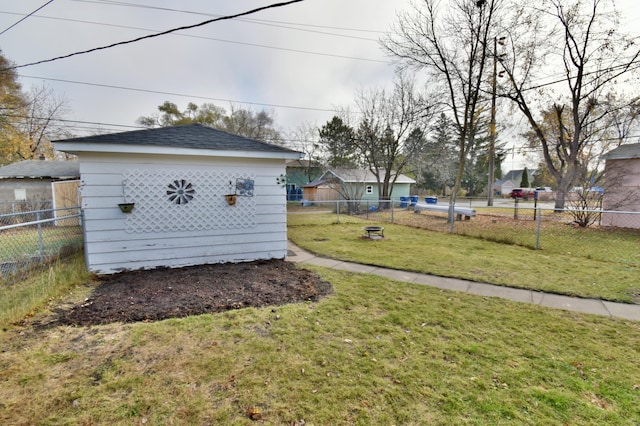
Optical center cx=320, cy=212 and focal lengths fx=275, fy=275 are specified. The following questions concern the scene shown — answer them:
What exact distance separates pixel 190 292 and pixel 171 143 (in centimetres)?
284

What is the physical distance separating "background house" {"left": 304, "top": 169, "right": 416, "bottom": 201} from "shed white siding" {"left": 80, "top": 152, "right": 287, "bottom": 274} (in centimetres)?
1680

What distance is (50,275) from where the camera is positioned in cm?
427

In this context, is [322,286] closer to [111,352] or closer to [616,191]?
[111,352]

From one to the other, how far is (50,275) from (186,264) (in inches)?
78.1

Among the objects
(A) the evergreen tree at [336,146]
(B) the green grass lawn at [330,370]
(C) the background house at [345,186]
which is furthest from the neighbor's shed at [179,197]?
(A) the evergreen tree at [336,146]

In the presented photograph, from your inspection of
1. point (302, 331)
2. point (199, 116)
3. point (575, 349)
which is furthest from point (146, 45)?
point (199, 116)

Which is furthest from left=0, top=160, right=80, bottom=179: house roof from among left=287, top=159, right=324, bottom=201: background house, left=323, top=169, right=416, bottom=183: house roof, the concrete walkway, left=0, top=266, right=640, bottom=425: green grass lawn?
left=323, top=169, right=416, bottom=183: house roof

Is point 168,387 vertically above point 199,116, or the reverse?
point 199,116

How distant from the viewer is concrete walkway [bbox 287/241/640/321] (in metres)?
3.72

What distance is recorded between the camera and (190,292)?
422cm

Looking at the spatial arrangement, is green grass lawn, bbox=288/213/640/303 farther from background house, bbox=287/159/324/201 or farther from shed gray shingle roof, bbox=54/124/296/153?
background house, bbox=287/159/324/201

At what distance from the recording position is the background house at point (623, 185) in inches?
416

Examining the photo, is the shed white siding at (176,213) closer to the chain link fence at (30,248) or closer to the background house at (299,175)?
the chain link fence at (30,248)

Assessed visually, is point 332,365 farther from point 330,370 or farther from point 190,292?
point 190,292
